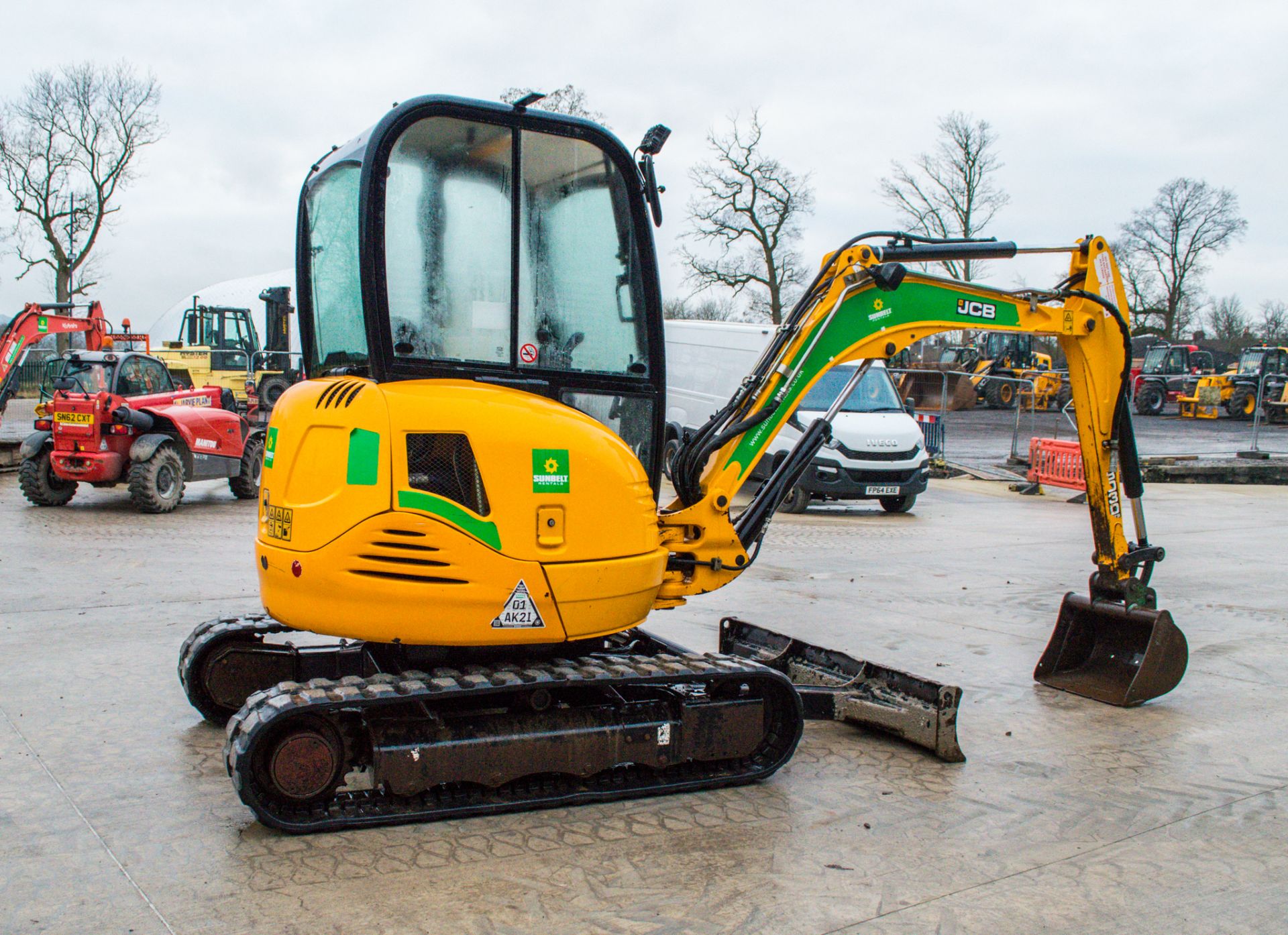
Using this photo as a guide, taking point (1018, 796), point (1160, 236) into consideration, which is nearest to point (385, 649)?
point (1018, 796)

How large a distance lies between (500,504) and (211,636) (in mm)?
1997

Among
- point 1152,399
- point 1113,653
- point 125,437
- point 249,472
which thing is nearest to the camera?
point 1113,653

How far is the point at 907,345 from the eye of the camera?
6.09 m

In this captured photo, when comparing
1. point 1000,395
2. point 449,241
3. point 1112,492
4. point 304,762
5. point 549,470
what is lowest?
point 304,762

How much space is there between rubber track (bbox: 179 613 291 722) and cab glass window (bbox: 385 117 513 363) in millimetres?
1749

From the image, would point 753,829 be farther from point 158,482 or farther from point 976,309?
point 158,482

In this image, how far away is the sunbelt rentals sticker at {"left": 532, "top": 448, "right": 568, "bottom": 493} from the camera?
449 centimetres

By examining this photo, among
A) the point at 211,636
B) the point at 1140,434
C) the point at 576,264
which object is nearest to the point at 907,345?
the point at 576,264

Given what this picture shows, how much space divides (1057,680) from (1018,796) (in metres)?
2.00

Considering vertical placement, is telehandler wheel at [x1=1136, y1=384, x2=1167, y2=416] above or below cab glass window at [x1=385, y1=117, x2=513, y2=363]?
below

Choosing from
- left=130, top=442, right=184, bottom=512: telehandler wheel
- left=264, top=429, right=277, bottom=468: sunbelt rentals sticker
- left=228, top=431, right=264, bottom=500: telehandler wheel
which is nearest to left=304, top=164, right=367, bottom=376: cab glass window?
left=264, top=429, right=277, bottom=468: sunbelt rentals sticker

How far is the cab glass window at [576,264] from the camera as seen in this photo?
4.86 metres

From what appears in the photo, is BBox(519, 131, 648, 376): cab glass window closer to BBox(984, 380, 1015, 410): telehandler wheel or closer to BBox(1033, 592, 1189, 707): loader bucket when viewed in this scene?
BBox(1033, 592, 1189, 707): loader bucket

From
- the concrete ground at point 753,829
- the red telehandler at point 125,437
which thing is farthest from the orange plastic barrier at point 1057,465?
the red telehandler at point 125,437
